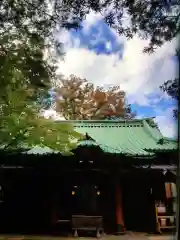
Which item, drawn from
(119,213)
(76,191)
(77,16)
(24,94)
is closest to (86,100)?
(24,94)

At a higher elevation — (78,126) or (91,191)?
(78,126)

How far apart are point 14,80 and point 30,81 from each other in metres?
0.09

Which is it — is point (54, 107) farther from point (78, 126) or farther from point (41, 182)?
point (41, 182)

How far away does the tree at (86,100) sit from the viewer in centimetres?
159

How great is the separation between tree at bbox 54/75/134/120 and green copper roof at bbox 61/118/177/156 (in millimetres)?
71

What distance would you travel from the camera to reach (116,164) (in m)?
1.85

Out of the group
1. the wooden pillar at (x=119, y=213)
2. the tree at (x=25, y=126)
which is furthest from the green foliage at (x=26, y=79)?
the wooden pillar at (x=119, y=213)

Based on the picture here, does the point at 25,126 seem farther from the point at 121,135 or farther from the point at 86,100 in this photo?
the point at 121,135

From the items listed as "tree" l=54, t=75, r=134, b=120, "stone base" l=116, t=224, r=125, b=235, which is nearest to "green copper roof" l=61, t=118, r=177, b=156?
"tree" l=54, t=75, r=134, b=120

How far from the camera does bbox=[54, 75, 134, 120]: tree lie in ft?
5.21

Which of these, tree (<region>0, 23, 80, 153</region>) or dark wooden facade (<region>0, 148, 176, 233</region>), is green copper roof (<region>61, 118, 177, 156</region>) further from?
tree (<region>0, 23, 80, 153</region>)

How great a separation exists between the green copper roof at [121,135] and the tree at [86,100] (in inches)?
2.8

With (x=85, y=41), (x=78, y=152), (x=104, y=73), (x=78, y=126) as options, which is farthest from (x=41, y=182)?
(x=85, y=41)

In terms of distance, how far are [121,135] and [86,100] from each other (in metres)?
0.64
